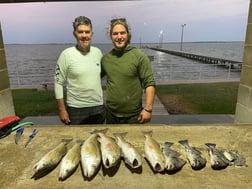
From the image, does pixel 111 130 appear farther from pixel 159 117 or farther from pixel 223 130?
pixel 159 117

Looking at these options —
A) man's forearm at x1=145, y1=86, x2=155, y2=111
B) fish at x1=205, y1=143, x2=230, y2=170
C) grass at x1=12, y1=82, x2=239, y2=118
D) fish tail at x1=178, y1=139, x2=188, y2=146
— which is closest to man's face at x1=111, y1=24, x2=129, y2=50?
man's forearm at x1=145, y1=86, x2=155, y2=111

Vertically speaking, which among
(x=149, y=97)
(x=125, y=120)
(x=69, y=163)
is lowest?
(x=125, y=120)

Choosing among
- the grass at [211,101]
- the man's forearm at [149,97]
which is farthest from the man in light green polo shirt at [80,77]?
the grass at [211,101]

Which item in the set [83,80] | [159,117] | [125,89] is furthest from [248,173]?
[159,117]

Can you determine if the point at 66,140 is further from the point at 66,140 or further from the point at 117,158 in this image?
the point at 117,158

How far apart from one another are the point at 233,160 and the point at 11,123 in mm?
2595

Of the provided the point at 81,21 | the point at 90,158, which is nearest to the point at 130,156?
the point at 90,158

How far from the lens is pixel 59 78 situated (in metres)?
3.10

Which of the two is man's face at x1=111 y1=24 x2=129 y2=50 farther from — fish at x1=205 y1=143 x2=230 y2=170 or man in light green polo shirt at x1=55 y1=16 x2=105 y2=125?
fish at x1=205 y1=143 x2=230 y2=170

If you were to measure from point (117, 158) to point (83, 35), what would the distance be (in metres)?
1.80

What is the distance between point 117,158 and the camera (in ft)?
6.17

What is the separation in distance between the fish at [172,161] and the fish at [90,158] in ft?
1.99

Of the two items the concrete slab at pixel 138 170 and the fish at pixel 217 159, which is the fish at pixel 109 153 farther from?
the fish at pixel 217 159

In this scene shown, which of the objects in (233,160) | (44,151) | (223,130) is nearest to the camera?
(233,160)
